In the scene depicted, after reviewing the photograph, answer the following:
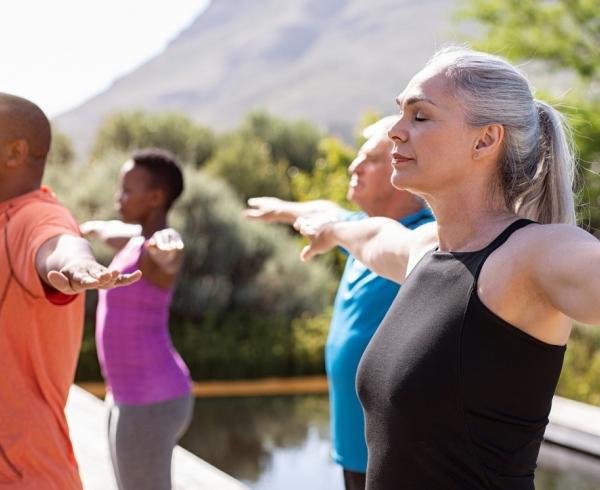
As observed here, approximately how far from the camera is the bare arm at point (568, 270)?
157 centimetres

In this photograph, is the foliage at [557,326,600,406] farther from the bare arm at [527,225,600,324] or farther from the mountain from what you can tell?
the mountain

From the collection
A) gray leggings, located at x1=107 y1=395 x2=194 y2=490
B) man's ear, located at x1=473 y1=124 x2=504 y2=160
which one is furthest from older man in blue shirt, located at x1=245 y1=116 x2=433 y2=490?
man's ear, located at x1=473 y1=124 x2=504 y2=160

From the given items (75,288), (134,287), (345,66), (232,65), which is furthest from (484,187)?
(232,65)

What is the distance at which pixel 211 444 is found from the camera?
936cm

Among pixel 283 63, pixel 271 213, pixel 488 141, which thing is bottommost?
pixel 283 63

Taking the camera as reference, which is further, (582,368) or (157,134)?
(157,134)

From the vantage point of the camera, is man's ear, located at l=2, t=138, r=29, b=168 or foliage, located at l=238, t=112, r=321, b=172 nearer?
man's ear, located at l=2, t=138, r=29, b=168

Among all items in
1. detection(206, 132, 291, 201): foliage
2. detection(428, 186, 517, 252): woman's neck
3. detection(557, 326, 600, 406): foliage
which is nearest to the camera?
detection(428, 186, 517, 252): woman's neck

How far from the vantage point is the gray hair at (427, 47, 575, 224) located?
1872 millimetres

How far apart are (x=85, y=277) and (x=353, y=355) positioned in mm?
1432

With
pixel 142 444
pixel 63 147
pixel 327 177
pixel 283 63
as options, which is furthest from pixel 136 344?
pixel 283 63

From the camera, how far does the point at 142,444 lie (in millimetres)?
3893

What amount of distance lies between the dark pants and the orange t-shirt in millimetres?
1119

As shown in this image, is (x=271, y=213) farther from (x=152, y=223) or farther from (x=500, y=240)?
(x=500, y=240)
